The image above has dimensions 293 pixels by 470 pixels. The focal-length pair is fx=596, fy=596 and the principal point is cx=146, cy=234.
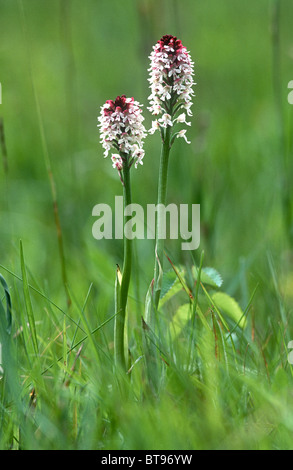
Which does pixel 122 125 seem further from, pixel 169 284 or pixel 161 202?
pixel 169 284

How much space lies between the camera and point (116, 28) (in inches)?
215

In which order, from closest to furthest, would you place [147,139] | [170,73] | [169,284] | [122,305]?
[170,73] < [122,305] < [169,284] < [147,139]

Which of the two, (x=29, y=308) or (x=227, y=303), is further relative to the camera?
(x=227, y=303)

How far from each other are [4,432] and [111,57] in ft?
14.5

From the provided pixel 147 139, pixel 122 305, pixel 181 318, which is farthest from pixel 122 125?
pixel 147 139

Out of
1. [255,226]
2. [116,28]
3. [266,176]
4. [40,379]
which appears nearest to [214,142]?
[266,176]

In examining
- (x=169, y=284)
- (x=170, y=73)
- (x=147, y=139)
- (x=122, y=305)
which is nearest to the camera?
(x=170, y=73)

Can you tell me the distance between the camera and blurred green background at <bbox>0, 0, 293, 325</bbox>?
92.6 inches

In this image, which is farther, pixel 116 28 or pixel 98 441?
pixel 116 28

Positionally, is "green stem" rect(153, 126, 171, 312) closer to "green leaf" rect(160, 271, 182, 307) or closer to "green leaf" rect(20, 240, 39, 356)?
"green leaf" rect(160, 271, 182, 307)

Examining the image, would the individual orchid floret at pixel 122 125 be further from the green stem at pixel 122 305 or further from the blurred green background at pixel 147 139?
the blurred green background at pixel 147 139

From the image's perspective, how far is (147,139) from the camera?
3.64 meters

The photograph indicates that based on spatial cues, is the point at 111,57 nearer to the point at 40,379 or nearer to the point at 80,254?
the point at 80,254

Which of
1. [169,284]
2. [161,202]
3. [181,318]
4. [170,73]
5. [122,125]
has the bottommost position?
[181,318]
